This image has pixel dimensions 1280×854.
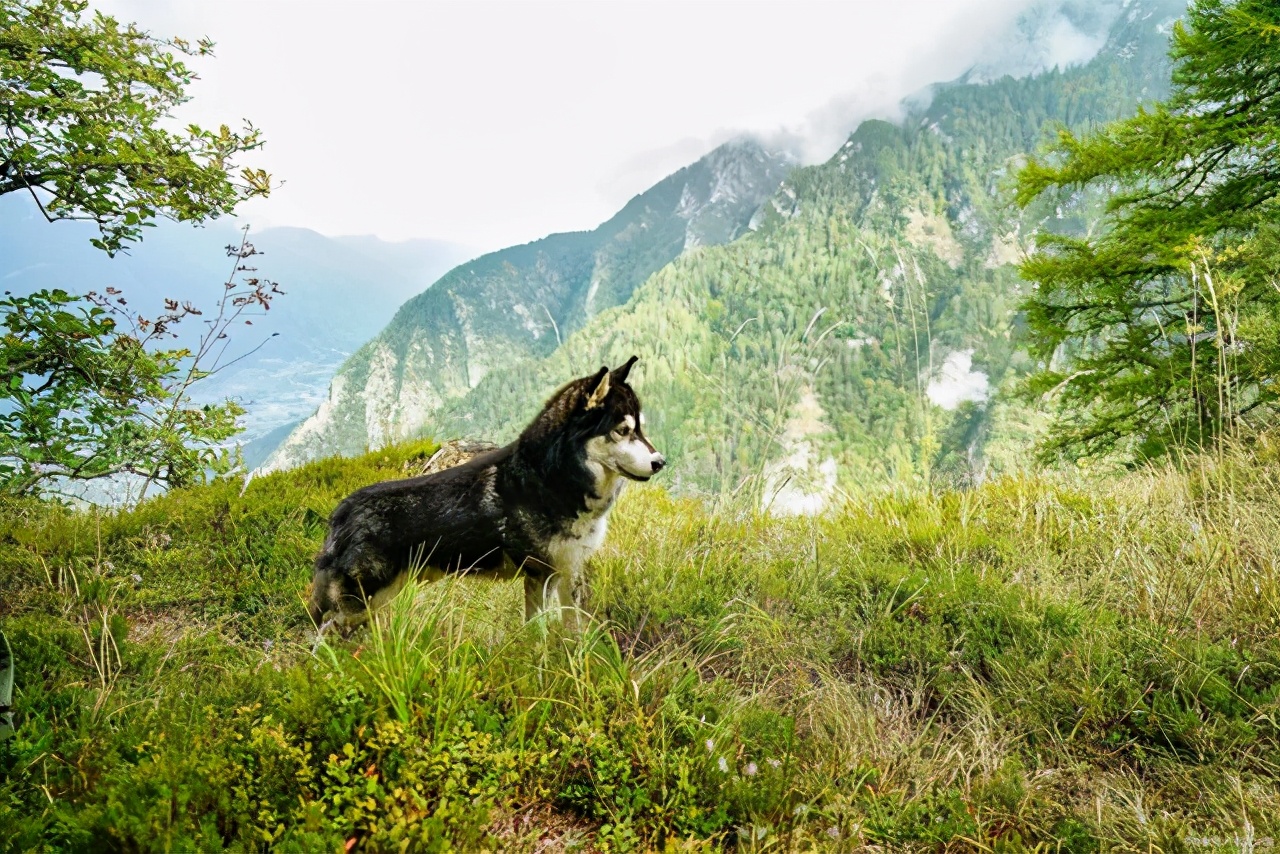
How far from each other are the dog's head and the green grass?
0.87 metres

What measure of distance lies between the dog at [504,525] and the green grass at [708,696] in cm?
22

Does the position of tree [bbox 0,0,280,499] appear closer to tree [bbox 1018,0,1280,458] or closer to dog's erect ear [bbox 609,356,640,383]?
dog's erect ear [bbox 609,356,640,383]

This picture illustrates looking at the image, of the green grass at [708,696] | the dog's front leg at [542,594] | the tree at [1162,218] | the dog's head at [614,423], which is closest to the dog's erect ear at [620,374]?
the dog's head at [614,423]

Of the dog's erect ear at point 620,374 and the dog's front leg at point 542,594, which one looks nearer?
the dog's erect ear at point 620,374

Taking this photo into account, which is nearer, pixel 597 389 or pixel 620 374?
pixel 597 389

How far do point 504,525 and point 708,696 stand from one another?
1348 millimetres

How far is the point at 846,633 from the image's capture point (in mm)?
3984

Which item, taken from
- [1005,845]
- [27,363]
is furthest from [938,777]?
[27,363]

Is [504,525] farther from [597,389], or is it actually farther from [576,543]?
[597,389]

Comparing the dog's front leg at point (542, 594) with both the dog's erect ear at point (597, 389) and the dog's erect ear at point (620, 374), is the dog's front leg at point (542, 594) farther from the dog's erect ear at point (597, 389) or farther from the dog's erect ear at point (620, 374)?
the dog's erect ear at point (620, 374)

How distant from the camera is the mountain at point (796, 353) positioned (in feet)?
17.0

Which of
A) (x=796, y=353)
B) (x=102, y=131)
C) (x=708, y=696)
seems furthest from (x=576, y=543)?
(x=102, y=131)

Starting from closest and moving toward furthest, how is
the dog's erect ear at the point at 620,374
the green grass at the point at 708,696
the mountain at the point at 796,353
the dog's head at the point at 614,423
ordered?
the green grass at the point at 708,696 → the dog's head at the point at 614,423 → the dog's erect ear at the point at 620,374 → the mountain at the point at 796,353

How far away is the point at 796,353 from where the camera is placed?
16.0ft
